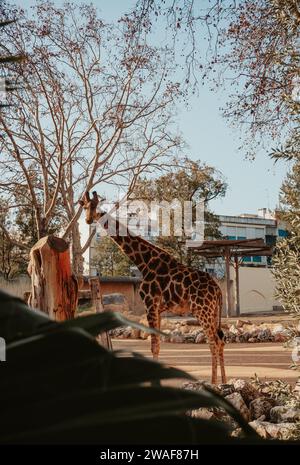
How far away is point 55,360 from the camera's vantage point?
0.56 ft

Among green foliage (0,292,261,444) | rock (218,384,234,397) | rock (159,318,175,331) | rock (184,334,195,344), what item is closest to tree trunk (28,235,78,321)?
rock (218,384,234,397)

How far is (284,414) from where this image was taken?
3977 millimetres

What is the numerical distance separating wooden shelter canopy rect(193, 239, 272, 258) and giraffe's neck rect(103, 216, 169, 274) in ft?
29.1

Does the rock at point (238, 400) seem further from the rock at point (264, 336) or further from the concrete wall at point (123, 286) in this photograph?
the concrete wall at point (123, 286)

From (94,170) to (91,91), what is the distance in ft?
5.86

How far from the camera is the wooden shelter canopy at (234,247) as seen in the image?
1538 centimetres

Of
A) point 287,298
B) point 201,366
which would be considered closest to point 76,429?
point 287,298

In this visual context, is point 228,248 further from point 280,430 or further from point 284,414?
point 280,430

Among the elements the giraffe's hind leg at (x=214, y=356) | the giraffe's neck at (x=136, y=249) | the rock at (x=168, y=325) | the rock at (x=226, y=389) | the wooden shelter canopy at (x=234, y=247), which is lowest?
the rock at (x=168, y=325)

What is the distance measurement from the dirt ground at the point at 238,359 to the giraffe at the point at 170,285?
572 mm

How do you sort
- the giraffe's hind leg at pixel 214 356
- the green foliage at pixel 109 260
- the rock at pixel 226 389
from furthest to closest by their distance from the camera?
the green foliage at pixel 109 260, the giraffe's hind leg at pixel 214 356, the rock at pixel 226 389

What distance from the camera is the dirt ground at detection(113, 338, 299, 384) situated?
693 cm

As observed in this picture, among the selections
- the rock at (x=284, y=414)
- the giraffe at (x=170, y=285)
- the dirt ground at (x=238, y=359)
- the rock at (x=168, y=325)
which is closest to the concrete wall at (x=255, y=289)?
the rock at (x=168, y=325)

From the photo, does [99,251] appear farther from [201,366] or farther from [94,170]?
[201,366]
